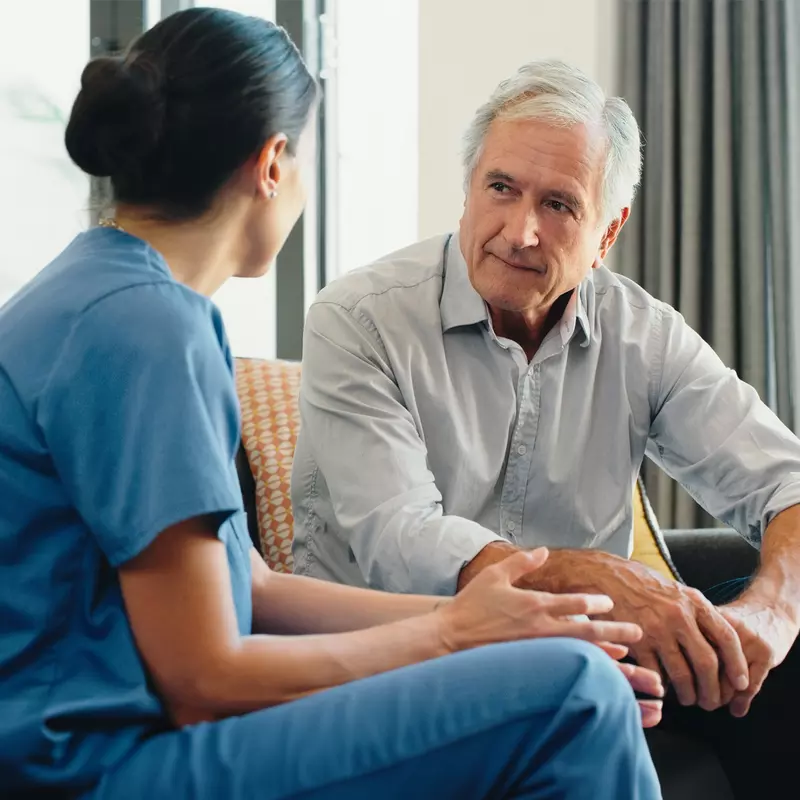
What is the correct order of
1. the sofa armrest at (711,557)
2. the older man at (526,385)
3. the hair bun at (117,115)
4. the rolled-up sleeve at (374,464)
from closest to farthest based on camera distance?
the hair bun at (117,115) → the rolled-up sleeve at (374,464) → the older man at (526,385) → the sofa armrest at (711,557)

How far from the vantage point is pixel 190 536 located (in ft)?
3.14

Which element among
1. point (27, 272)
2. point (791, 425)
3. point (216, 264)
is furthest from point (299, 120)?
point (791, 425)

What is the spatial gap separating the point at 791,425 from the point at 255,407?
76.2 inches

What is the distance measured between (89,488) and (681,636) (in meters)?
0.74

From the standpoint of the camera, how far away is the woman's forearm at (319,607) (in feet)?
4.33

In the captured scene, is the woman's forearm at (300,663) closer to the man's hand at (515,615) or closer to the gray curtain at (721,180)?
the man's hand at (515,615)

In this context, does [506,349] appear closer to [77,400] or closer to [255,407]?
[255,407]

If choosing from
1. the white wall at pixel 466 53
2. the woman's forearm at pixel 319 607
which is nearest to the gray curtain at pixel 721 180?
the white wall at pixel 466 53

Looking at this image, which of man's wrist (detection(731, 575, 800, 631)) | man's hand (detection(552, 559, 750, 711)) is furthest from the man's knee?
man's wrist (detection(731, 575, 800, 631))

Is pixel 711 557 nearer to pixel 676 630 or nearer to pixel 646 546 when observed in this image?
pixel 646 546

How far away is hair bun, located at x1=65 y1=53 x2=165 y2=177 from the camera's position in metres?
1.07

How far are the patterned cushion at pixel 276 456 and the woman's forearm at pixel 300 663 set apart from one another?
0.83m

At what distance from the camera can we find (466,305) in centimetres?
179

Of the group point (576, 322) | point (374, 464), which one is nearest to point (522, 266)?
point (576, 322)
